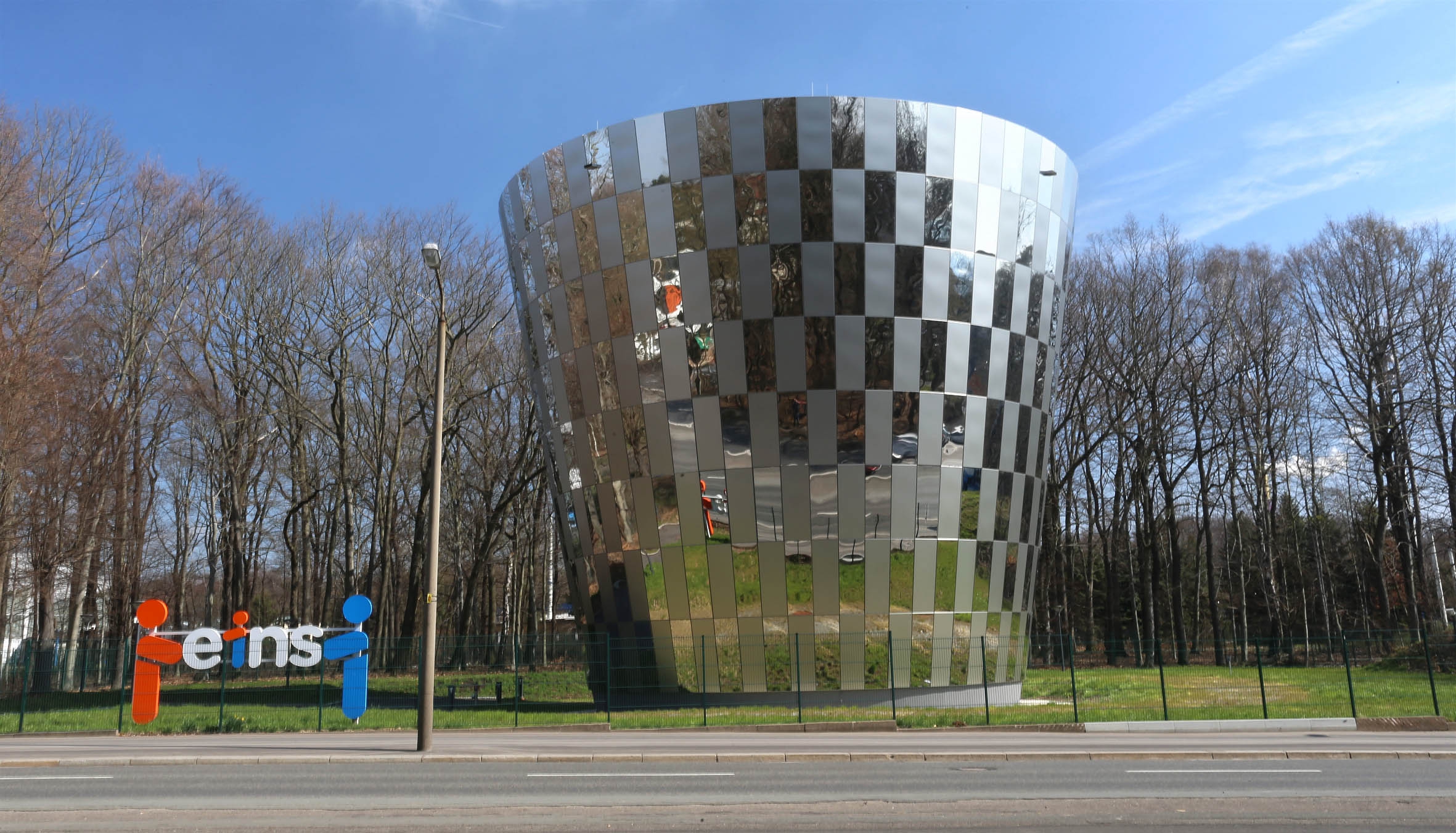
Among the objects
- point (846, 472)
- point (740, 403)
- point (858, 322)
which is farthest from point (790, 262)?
point (846, 472)

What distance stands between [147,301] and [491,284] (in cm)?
1393

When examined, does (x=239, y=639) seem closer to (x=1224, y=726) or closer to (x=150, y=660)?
(x=150, y=660)

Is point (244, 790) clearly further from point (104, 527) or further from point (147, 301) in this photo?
point (147, 301)

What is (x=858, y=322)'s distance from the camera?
936 inches

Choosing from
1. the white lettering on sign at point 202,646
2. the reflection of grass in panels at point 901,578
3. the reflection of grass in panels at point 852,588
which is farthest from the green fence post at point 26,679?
the reflection of grass in panels at point 901,578

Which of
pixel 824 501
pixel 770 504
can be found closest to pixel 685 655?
pixel 770 504

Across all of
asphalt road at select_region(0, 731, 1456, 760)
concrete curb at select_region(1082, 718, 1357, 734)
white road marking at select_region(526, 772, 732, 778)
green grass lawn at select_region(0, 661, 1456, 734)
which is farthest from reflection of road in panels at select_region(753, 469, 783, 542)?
white road marking at select_region(526, 772, 732, 778)

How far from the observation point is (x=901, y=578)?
23.9 m

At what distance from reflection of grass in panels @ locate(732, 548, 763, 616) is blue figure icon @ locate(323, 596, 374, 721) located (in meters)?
8.71

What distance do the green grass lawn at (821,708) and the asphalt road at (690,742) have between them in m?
1.15

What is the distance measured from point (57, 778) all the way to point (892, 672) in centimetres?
1591

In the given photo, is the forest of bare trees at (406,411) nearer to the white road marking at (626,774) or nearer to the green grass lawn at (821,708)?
the green grass lawn at (821,708)

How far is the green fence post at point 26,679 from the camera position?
72.0 feet

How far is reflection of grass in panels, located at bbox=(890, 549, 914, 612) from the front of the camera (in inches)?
939
